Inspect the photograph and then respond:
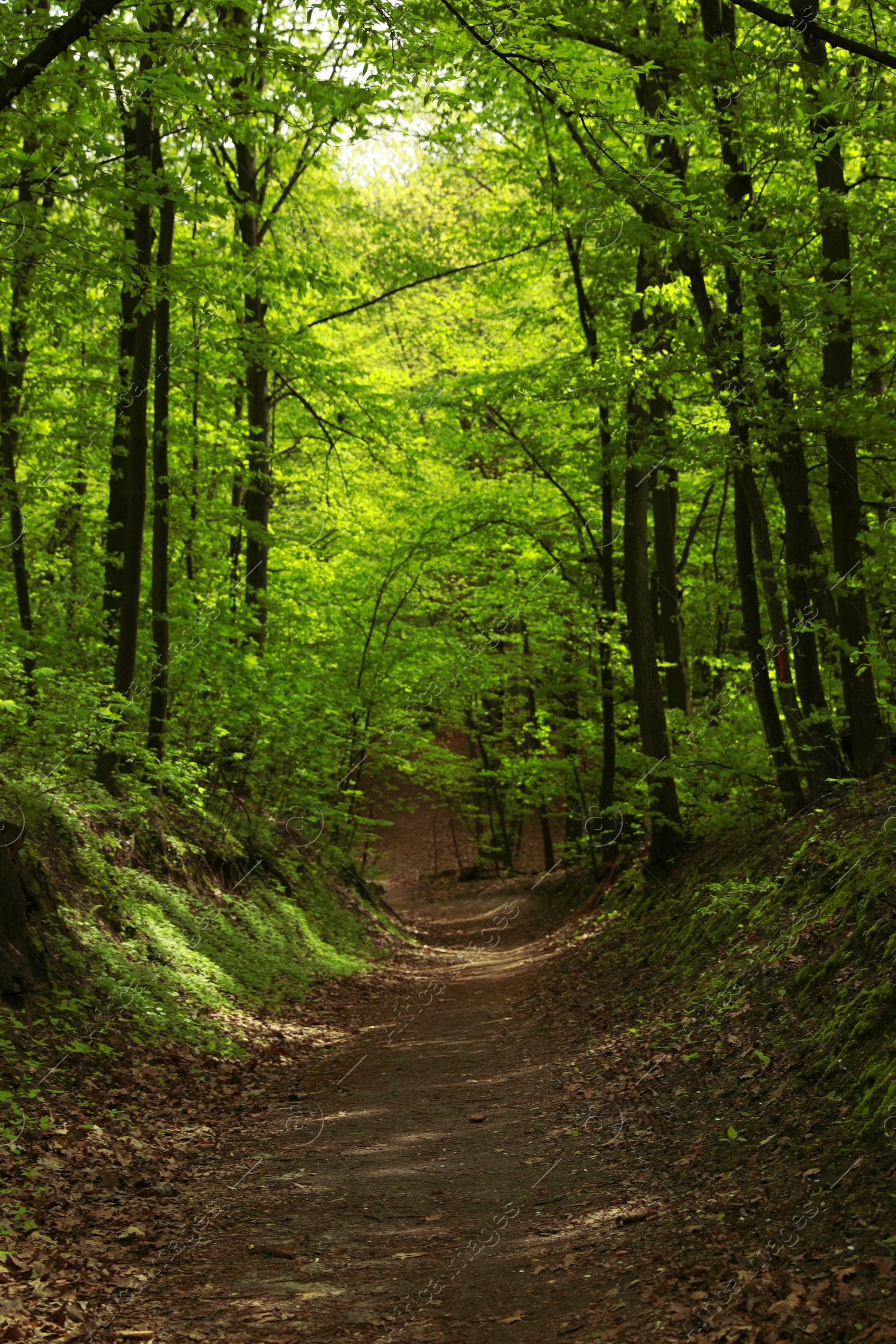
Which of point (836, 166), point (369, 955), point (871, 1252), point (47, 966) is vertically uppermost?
point (836, 166)

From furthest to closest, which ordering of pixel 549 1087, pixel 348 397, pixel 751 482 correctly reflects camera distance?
pixel 348 397 → pixel 751 482 → pixel 549 1087

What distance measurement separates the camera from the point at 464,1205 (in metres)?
5.07

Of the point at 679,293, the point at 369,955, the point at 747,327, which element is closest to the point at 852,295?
the point at 747,327

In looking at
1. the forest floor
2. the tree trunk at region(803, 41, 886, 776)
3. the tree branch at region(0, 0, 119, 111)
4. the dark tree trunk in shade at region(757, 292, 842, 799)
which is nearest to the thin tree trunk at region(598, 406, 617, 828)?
the dark tree trunk in shade at region(757, 292, 842, 799)

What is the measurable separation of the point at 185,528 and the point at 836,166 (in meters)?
8.70

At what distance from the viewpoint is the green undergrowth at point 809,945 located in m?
4.87

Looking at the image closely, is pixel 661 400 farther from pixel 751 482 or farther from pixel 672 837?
pixel 672 837

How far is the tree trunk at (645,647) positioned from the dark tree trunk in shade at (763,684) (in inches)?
59.9

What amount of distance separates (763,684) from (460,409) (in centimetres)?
852

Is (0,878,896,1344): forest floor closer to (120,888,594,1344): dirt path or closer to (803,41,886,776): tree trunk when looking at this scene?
(120,888,594,1344): dirt path

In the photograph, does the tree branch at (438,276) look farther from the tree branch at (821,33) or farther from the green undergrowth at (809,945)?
the tree branch at (821,33)

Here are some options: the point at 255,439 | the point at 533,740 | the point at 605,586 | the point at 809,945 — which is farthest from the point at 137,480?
the point at 533,740

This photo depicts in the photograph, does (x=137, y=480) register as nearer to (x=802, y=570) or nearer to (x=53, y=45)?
(x=53, y=45)

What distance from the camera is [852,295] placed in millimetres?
7398
